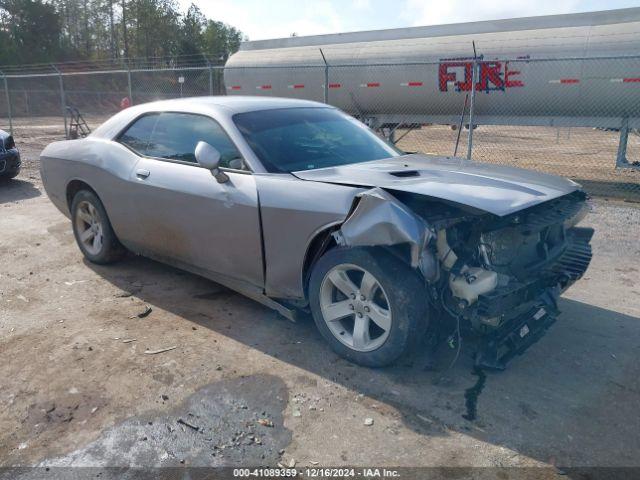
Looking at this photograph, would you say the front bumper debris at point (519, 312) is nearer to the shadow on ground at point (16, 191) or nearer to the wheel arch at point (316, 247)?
the wheel arch at point (316, 247)

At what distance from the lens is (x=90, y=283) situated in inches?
198

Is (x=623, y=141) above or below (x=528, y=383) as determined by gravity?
above

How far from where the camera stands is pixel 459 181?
3.41m

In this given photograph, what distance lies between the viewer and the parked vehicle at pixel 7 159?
962 centimetres

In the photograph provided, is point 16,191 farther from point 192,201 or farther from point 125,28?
point 125,28

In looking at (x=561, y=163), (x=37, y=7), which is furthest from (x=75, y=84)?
(x=561, y=163)

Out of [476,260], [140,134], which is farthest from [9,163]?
[476,260]

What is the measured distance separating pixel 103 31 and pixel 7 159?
52716mm

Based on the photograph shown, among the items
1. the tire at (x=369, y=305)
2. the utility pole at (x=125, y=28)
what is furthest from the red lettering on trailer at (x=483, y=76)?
the utility pole at (x=125, y=28)

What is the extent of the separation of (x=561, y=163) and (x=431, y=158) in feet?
37.4

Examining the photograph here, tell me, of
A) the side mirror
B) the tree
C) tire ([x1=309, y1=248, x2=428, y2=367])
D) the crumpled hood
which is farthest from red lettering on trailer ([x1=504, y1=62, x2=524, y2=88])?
the tree

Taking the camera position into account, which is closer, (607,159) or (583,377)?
(583,377)

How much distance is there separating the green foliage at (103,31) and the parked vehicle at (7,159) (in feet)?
115

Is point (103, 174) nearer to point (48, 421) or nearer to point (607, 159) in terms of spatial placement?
point (48, 421)
